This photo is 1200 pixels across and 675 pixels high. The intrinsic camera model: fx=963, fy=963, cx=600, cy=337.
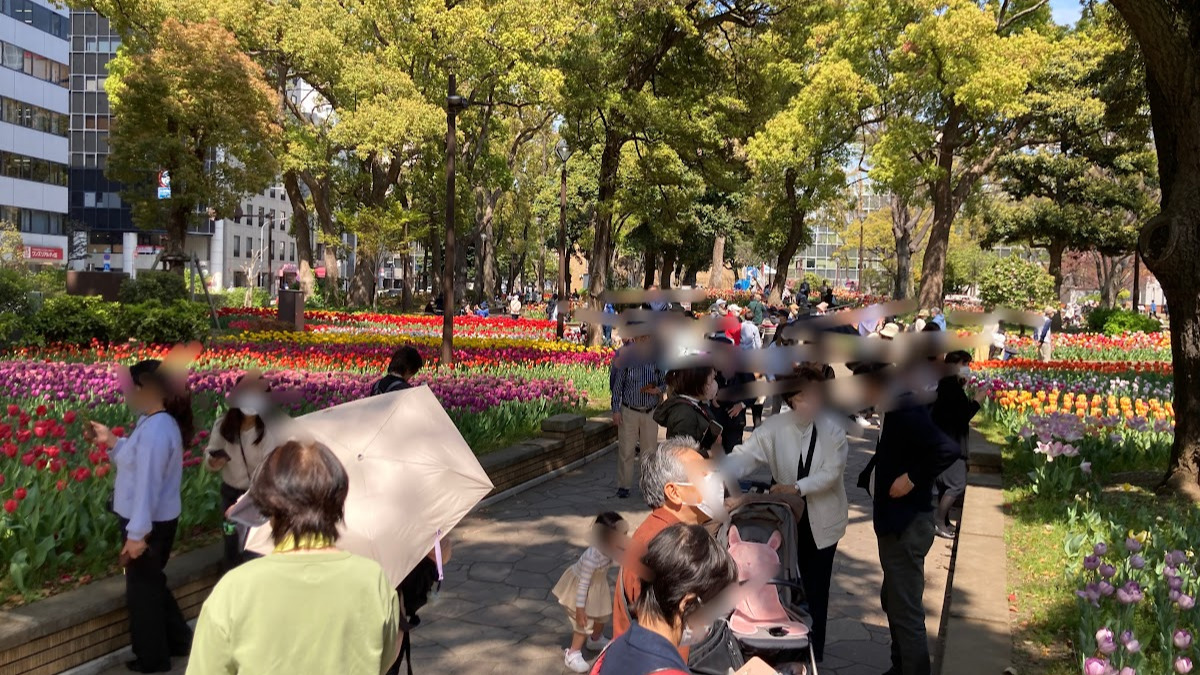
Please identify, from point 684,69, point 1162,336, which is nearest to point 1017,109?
point 1162,336

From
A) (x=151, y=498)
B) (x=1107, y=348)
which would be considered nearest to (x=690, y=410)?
(x=151, y=498)

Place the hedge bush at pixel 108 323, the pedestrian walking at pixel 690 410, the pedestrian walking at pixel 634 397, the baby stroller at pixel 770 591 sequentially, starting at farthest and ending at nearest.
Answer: the hedge bush at pixel 108 323 < the pedestrian walking at pixel 634 397 < the pedestrian walking at pixel 690 410 < the baby stroller at pixel 770 591

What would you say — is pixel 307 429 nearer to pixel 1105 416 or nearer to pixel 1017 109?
pixel 1105 416

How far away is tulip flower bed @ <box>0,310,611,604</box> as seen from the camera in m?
5.26

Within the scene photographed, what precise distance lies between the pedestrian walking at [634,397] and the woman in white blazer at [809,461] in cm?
359

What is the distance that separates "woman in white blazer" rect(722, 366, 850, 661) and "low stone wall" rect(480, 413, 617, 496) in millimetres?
4097

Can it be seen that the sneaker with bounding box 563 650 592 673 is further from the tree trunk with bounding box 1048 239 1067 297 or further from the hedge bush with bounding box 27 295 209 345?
the tree trunk with bounding box 1048 239 1067 297

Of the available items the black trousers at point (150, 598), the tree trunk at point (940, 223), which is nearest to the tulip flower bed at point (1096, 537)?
the black trousers at point (150, 598)

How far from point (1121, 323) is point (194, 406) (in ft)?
85.9

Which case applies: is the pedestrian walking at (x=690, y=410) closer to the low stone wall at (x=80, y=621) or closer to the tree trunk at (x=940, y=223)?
the low stone wall at (x=80, y=621)

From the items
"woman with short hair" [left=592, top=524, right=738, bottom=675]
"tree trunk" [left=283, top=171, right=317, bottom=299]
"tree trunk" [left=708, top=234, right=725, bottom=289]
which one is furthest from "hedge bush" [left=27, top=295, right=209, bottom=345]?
"tree trunk" [left=708, top=234, right=725, bottom=289]

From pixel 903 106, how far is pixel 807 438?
27.8 meters

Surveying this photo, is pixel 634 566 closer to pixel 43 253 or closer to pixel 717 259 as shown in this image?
pixel 717 259

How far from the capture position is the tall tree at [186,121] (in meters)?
27.2
